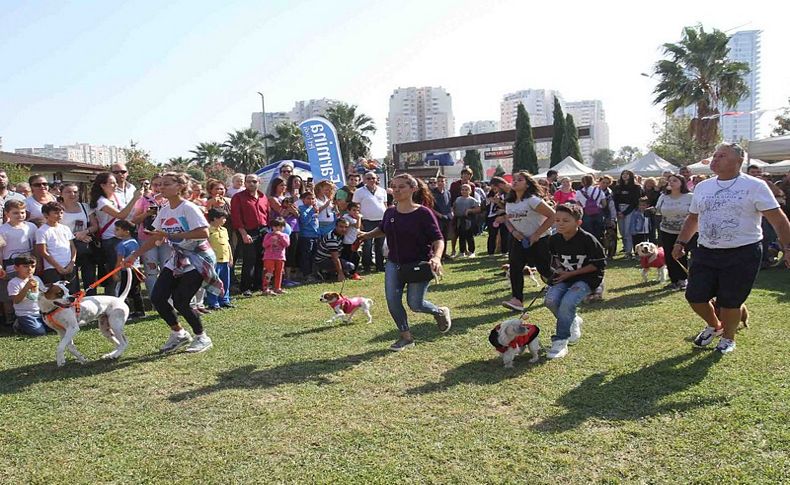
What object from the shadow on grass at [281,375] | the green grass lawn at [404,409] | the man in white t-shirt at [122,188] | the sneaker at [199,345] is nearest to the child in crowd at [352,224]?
the man in white t-shirt at [122,188]

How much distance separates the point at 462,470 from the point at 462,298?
525 centimetres

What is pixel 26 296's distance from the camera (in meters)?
7.04

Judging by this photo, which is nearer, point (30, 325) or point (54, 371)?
point (54, 371)

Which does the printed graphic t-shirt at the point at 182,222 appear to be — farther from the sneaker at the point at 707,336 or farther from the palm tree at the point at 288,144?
the palm tree at the point at 288,144

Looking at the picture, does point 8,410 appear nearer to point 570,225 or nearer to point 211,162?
point 570,225

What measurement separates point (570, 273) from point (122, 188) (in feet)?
20.4

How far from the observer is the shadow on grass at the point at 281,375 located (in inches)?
193

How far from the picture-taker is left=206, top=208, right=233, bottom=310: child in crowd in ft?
27.4

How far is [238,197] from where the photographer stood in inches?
372

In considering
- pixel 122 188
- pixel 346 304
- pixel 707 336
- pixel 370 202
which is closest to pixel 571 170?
pixel 370 202

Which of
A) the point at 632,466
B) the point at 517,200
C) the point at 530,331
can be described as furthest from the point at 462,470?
the point at 517,200

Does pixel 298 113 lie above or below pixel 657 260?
above

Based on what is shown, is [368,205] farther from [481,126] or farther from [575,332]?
[481,126]

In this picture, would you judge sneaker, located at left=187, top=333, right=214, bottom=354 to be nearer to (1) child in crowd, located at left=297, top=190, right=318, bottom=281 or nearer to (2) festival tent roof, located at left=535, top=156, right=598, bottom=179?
(1) child in crowd, located at left=297, top=190, right=318, bottom=281
